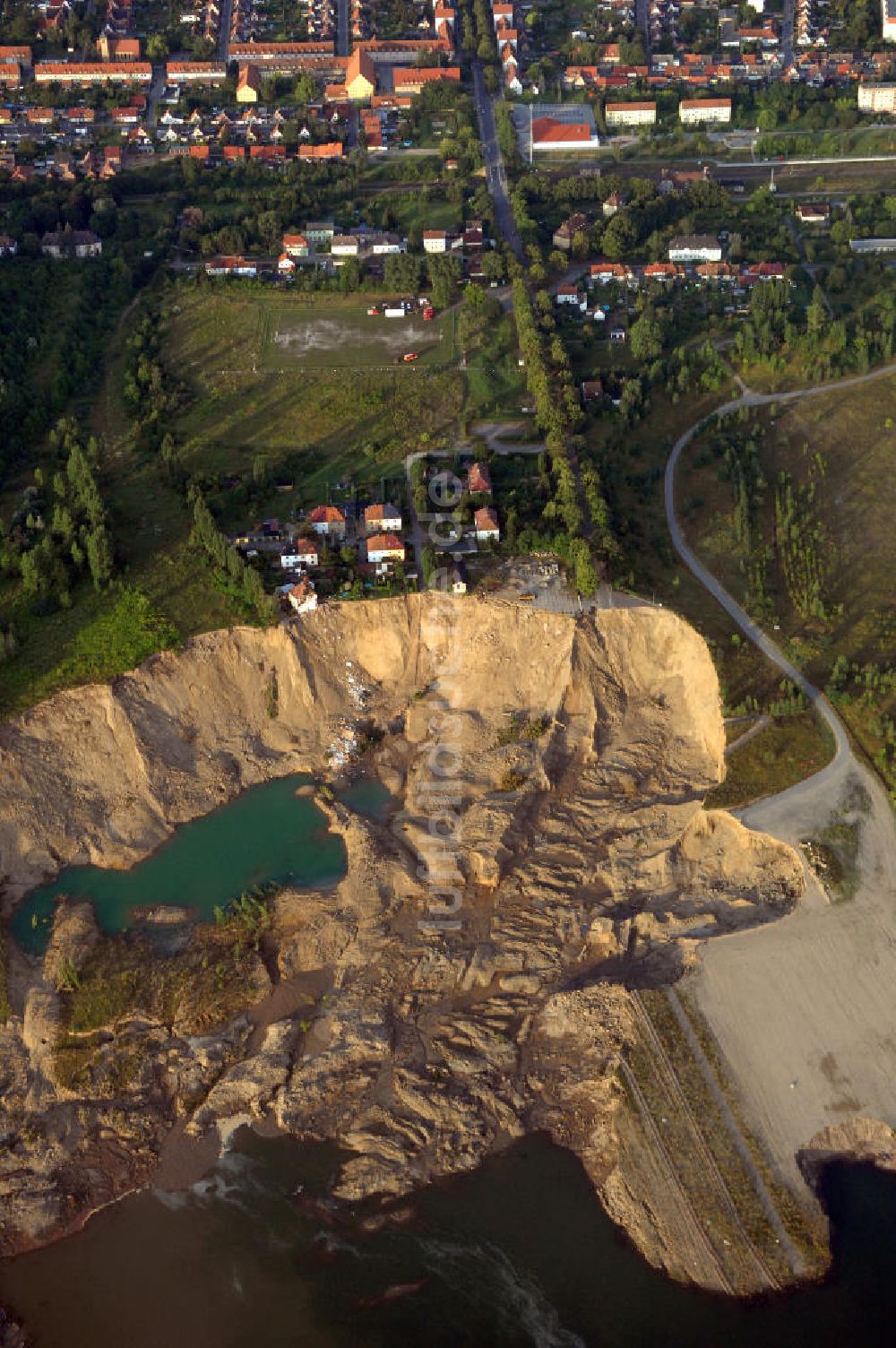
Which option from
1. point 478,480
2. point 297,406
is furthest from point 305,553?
point 297,406

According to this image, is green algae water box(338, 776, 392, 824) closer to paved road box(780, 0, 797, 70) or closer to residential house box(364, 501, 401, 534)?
residential house box(364, 501, 401, 534)

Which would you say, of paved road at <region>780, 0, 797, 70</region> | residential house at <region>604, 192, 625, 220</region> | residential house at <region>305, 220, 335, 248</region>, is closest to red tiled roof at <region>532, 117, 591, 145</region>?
residential house at <region>604, 192, 625, 220</region>

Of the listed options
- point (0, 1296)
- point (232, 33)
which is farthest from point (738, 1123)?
point (232, 33)

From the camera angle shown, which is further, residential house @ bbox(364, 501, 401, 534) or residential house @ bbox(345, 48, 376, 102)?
residential house @ bbox(345, 48, 376, 102)

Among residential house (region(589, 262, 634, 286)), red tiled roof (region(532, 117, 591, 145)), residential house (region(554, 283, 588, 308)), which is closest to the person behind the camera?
residential house (region(554, 283, 588, 308))

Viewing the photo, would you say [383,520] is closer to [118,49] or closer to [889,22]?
[118,49]

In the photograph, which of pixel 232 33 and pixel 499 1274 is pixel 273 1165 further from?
pixel 232 33

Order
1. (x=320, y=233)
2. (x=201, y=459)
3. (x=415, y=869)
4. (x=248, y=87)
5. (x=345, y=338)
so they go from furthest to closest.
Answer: (x=248, y=87) → (x=320, y=233) → (x=345, y=338) → (x=201, y=459) → (x=415, y=869)

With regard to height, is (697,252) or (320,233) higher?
(320,233)
